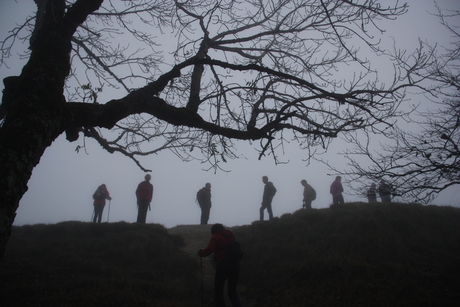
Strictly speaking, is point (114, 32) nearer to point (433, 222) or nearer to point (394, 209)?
point (394, 209)

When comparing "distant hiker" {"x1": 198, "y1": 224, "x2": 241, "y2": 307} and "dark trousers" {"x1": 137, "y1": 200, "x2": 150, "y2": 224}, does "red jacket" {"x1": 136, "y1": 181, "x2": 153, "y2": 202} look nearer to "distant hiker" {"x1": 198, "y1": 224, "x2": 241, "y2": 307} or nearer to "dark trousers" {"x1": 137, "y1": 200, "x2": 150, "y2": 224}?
"dark trousers" {"x1": 137, "y1": 200, "x2": 150, "y2": 224}

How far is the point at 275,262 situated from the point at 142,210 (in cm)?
634

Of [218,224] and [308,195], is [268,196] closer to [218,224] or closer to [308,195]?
[308,195]

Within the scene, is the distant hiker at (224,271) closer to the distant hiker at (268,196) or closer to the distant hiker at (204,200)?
the distant hiker at (268,196)

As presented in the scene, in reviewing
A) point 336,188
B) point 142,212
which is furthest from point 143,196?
point 336,188

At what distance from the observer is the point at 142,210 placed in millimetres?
11555

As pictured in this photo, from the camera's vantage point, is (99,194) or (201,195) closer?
(99,194)

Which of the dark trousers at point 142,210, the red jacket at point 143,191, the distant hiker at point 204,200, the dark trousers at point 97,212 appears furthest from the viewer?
the distant hiker at point 204,200

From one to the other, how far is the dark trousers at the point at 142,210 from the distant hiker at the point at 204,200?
2723 millimetres

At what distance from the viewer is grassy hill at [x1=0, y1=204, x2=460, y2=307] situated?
557 centimetres

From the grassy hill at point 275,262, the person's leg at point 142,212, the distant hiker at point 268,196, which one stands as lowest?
the grassy hill at point 275,262

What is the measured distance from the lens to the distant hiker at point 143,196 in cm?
1121

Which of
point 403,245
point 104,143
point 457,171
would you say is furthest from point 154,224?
point 457,171

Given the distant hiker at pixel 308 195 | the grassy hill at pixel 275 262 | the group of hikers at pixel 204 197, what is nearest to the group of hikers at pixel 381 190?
the grassy hill at pixel 275 262
